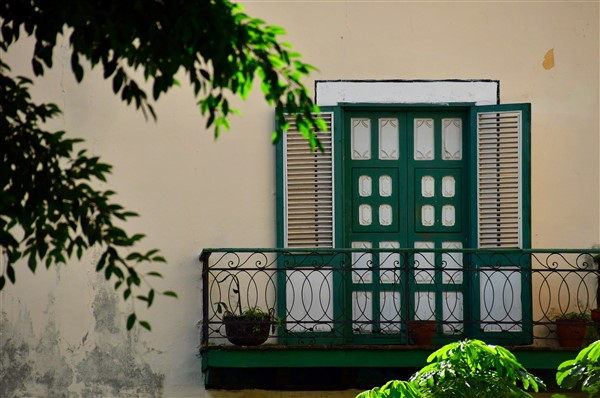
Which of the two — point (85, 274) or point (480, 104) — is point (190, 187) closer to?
point (85, 274)

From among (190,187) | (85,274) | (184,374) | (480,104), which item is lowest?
(184,374)

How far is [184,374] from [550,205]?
11.8ft

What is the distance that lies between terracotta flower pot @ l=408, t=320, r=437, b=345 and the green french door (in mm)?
361

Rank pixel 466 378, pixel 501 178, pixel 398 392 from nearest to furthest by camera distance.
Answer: pixel 398 392 < pixel 466 378 < pixel 501 178

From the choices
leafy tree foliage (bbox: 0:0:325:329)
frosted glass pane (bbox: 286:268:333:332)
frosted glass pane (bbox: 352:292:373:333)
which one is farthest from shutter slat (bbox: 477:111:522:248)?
leafy tree foliage (bbox: 0:0:325:329)

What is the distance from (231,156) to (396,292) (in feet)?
6.26

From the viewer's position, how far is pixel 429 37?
488 inches

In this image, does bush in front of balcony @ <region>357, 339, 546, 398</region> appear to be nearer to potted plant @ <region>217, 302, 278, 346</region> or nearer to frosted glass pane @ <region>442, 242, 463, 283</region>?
potted plant @ <region>217, 302, 278, 346</region>

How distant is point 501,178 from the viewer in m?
12.2

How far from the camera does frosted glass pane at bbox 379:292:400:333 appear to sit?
12.3 m

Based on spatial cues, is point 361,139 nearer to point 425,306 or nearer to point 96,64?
point 425,306

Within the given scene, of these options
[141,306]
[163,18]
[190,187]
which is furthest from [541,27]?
[163,18]

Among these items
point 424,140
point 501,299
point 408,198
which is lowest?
point 501,299

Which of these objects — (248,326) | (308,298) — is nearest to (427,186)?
(308,298)
